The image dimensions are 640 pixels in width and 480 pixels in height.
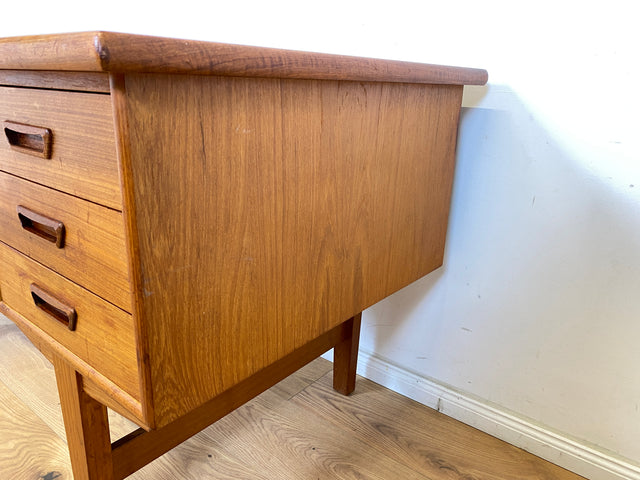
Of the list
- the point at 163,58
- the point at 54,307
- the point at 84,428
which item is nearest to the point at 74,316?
the point at 54,307

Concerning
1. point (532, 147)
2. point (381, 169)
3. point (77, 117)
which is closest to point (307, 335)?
point (381, 169)

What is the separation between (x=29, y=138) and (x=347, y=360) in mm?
845

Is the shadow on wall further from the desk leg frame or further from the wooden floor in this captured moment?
the desk leg frame

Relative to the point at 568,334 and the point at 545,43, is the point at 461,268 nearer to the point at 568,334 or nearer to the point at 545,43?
the point at 568,334

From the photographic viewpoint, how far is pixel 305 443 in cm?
108

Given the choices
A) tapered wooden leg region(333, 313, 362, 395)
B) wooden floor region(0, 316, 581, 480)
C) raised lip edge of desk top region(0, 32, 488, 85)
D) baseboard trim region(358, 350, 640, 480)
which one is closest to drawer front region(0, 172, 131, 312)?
raised lip edge of desk top region(0, 32, 488, 85)

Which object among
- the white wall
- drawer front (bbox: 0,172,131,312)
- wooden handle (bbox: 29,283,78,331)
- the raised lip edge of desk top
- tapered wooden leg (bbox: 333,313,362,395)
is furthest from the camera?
tapered wooden leg (bbox: 333,313,362,395)

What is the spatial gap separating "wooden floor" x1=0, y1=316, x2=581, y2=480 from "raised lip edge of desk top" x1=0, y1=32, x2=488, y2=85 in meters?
0.78

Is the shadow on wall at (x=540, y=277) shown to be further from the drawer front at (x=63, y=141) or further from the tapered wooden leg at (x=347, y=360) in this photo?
the drawer front at (x=63, y=141)

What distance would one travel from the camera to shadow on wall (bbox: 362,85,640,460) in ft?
2.94

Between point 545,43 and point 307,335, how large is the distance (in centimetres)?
66

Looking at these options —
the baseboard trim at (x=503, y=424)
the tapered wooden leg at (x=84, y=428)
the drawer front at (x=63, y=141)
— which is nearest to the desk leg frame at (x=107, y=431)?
the tapered wooden leg at (x=84, y=428)

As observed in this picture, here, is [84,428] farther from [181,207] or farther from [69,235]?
[181,207]

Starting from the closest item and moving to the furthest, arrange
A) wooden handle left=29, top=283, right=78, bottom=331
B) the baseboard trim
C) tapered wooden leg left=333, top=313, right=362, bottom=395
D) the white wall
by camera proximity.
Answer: wooden handle left=29, top=283, right=78, bottom=331, the white wall, the baseboard trim, tapered wooden leg left=333, top=313, right=362, bottom=395
